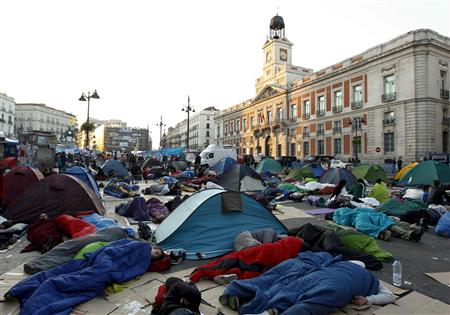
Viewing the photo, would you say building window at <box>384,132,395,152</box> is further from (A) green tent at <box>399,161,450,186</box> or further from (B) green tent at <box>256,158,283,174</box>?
(A) green tent at <box>399,161,450,186</box>

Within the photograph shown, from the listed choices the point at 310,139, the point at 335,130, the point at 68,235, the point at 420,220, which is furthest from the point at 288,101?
the point at 68,235

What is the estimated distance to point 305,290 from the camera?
3600mm

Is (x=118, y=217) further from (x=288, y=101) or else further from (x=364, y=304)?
(x=288, y=101)

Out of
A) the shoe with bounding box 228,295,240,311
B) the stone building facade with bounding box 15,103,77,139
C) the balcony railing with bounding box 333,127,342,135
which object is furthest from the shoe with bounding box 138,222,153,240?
the stone building facade with bounding box 15,103,77,139

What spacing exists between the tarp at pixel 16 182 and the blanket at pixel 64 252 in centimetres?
501

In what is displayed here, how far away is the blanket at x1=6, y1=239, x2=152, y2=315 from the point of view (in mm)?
3627

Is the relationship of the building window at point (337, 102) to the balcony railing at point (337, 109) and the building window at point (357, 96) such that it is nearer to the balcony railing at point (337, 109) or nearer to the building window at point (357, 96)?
the balcony railing at point (337, 109)

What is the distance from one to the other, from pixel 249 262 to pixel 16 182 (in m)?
8.26

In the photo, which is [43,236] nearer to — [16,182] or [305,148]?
[16,182]

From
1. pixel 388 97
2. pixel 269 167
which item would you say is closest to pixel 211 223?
pixel 269 167

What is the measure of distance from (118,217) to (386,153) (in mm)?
30527

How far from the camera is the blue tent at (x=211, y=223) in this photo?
18.7ft

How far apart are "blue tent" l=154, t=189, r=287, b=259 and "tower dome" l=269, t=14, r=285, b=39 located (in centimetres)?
5478

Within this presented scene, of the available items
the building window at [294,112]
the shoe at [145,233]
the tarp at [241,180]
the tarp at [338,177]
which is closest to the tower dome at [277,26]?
the building window at [294,112]
